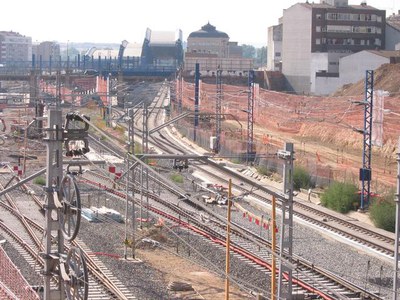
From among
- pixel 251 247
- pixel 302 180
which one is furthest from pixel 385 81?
pixel 251 247

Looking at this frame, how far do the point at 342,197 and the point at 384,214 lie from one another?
8.70 feet

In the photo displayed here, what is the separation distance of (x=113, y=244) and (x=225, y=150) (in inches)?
685

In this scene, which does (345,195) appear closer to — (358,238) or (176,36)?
(358,238)

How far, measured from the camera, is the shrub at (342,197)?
20.8 m

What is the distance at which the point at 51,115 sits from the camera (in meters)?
7.12

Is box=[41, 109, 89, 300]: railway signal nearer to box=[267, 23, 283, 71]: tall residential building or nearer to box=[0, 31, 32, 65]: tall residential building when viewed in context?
box=[267, 23, 283, 71]: tall residential building

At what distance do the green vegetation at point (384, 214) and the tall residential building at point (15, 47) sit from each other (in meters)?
128

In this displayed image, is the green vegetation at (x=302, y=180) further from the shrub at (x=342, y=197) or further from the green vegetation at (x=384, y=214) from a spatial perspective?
the green vegetation at (x=384, y=214)

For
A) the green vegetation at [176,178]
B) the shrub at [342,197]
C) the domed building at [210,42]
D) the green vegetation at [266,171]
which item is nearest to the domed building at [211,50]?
the domed building at [210,42]

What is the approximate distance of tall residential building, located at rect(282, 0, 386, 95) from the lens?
59094mm

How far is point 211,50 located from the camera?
10269cm

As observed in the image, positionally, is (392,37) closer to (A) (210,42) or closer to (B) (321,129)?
(B) (321,129)

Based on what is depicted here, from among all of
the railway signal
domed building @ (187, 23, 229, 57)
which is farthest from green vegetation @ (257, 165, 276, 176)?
domed building @ (187, 23, 229, 57)

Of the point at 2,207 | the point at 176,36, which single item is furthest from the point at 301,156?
the point at 176,36
